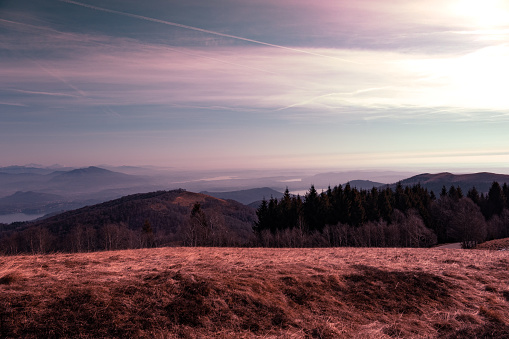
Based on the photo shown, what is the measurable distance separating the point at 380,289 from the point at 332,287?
2.28 metres

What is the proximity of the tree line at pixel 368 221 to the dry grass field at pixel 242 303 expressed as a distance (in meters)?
41.5

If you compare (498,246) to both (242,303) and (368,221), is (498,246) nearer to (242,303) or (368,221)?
(368,221)

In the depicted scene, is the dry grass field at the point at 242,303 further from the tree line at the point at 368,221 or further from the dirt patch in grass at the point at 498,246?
the tree line at the point at 368,221

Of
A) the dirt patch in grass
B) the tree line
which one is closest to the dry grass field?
the dirt patch in grass

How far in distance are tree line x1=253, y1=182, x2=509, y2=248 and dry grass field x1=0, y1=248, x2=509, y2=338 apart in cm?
4155

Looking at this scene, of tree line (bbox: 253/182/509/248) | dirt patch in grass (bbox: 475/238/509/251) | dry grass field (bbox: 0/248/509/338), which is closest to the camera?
dry grass field (bbox: 0/248/509/338)

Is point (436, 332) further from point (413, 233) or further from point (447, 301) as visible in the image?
point (413, 233)

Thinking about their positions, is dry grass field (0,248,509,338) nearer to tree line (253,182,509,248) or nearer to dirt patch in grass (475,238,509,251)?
dirt patch in grass (475,238,509,251)

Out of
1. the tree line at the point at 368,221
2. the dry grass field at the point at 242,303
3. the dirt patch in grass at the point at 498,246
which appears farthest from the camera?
the tree line at the point at 368,221

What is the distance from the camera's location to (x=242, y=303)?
10406mm

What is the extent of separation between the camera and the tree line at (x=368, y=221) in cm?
5731

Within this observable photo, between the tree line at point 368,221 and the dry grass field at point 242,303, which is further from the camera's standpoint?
the tree line at point 368,221

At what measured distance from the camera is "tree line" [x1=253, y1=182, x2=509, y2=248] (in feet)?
188

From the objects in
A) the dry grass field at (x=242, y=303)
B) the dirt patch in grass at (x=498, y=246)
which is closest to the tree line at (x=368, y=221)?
the dirt patch in grass at (x=498, y=246)
